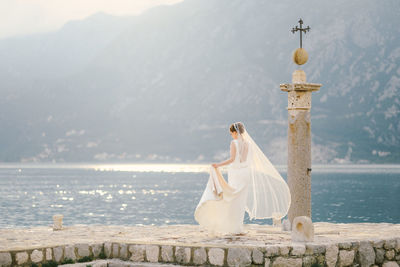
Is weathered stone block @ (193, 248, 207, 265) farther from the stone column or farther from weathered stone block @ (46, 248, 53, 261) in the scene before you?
the stone column

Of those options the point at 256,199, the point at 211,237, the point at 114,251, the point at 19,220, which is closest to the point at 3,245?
the point at 114,251

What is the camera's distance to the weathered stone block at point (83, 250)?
11914 millimetres

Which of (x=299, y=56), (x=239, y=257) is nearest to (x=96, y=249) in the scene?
(x=239, y=257)

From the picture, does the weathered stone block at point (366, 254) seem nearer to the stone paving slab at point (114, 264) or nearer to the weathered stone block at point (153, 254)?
the stone paving slab at point (114, 264)

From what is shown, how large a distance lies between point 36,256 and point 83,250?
1.00m

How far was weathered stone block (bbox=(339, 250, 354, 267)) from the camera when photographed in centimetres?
1175

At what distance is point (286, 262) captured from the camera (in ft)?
36.9

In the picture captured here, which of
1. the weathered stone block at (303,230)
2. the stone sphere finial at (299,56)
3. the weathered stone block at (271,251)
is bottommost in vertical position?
the weathered stone block at (271,251)

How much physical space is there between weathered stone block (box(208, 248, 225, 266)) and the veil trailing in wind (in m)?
3.13

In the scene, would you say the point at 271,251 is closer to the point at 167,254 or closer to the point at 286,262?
the point at 286,262

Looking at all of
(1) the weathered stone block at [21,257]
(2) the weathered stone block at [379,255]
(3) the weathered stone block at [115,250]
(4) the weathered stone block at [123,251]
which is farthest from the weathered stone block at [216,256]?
(1) the weathered stone block at [21,257]

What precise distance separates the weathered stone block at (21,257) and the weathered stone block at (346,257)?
6568 millimetres

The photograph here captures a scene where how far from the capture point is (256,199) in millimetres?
14547

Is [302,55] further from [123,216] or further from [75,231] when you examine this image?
[123,216]
